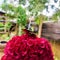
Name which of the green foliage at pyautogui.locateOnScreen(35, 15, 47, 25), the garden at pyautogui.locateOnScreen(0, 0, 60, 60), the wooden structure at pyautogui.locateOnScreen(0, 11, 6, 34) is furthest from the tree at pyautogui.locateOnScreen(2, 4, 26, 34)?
the wooden structure at pyautogui.locateOnScreen(0, 11, 6, 34)

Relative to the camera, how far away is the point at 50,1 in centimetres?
141

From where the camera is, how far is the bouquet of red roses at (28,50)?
53 cm

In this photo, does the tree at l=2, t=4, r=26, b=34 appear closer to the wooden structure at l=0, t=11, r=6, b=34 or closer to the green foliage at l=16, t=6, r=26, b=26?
the green foliage at l=16, t=6, r=26, b=26

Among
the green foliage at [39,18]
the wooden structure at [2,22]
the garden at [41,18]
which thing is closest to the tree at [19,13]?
the garden at [41,18]

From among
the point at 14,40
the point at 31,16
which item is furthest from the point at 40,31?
the point at 14,40

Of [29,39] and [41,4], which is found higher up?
[41,4]

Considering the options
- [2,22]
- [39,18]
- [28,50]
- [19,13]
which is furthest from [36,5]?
[2,22]

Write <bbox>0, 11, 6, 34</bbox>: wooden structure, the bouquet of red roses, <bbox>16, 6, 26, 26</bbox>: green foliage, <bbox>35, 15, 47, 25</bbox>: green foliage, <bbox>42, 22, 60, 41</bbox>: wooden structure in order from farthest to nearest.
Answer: <bbox>0, 11, 6, 34</bbox>: wooden structure
<bbox>16, 6, 26, 26</bbox>: green foliage
<bbox>35, 15, 47, 25</bbox>: green foliage
<bbox>42, 22, 60, 41</bbox>: wooden structure
the bouquet of red roses

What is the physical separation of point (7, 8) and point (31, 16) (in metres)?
0.31

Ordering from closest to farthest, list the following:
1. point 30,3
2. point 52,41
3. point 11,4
Result: point 52,41 < point 30,3 < point 11,4

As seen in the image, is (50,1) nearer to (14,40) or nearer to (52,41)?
(52,41)

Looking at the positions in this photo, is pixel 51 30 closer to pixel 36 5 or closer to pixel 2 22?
pixel 36 5

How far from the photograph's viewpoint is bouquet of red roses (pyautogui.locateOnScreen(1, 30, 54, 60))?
533 mm

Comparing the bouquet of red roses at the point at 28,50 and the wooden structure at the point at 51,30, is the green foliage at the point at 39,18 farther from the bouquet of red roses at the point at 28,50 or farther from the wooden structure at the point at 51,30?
the bouquet of red roses at the point at 28,50
